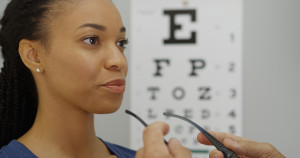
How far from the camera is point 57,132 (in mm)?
824

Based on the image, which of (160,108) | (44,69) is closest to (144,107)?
(160,108)

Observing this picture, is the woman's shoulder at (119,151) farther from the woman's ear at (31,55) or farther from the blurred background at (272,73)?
the blurred background at (272,73)

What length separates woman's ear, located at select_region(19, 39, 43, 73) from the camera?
2.69 feet

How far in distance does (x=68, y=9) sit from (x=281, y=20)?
1041mm

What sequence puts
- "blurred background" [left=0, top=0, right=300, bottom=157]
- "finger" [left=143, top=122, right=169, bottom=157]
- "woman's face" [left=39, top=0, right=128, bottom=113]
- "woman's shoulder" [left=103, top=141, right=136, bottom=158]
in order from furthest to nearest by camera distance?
"blurred background" [left=0, top=0, right=300, bottom=157] → "woman's shoulder" [left=103, top=141, right=136, bottom=158] → "woman's face" [left=39, top=0, right=128, bottom=113] → "finger" [left=143, top=122, right=169, bottom=157]

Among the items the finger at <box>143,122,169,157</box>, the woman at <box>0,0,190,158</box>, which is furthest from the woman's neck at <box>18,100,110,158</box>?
the finger at <box>143,122,169,157</box>

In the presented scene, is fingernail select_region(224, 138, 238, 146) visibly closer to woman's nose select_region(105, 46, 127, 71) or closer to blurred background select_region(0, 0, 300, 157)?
woman's nose select_region(105, 46, 127, 71)

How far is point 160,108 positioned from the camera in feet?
4.84

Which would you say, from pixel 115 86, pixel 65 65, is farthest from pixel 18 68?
pixel 115 86

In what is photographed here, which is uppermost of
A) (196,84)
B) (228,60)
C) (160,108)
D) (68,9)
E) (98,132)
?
(68,9)

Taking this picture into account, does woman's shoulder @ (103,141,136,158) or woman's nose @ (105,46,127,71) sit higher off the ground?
woman's nose @ (105,46,127,71)

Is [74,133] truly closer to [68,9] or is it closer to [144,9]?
[68,9]

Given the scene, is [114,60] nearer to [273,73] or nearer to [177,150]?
[177,150]

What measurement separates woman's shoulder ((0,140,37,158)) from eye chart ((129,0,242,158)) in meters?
0.71
